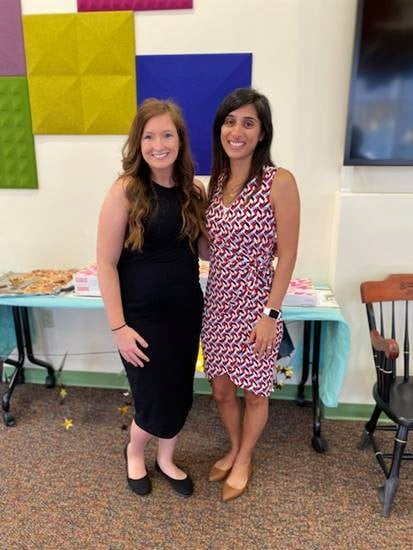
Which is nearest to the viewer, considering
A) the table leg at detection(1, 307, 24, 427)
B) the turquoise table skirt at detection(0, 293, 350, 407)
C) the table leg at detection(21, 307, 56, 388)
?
the turquoise table skirt at detection(0, 293, 350, 407)

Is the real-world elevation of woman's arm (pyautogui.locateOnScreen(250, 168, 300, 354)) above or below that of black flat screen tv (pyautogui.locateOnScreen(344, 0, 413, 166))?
below

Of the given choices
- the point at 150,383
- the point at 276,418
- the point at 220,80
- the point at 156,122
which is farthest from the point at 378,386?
the point at 220,80

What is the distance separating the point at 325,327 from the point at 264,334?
0.73m

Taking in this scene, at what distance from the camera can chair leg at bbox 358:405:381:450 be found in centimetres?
206

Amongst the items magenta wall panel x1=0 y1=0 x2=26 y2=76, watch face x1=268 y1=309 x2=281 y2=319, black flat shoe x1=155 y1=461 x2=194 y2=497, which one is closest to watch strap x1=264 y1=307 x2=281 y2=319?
watch face x1=268 y1=309 x2=281 y2=319

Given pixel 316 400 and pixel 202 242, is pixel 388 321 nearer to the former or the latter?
Result: pixel 316 400

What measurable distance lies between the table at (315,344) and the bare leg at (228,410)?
419mm

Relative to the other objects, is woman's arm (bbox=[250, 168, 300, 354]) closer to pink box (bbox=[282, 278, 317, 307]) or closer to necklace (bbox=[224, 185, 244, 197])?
necklace (bbox=[224, 185, 244, 197])

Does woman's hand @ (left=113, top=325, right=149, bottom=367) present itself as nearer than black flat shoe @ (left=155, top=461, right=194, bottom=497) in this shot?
Yes

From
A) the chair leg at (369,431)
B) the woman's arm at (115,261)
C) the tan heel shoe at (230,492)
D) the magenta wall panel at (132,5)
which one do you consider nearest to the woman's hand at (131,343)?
the woman's arm at (115,261)

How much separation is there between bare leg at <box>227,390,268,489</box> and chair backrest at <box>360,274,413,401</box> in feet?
1.52

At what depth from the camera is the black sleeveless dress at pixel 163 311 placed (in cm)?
150

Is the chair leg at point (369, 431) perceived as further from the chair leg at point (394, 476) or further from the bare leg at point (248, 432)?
the bare leg at point (248, 432)

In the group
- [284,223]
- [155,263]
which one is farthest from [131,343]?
[284,223]
